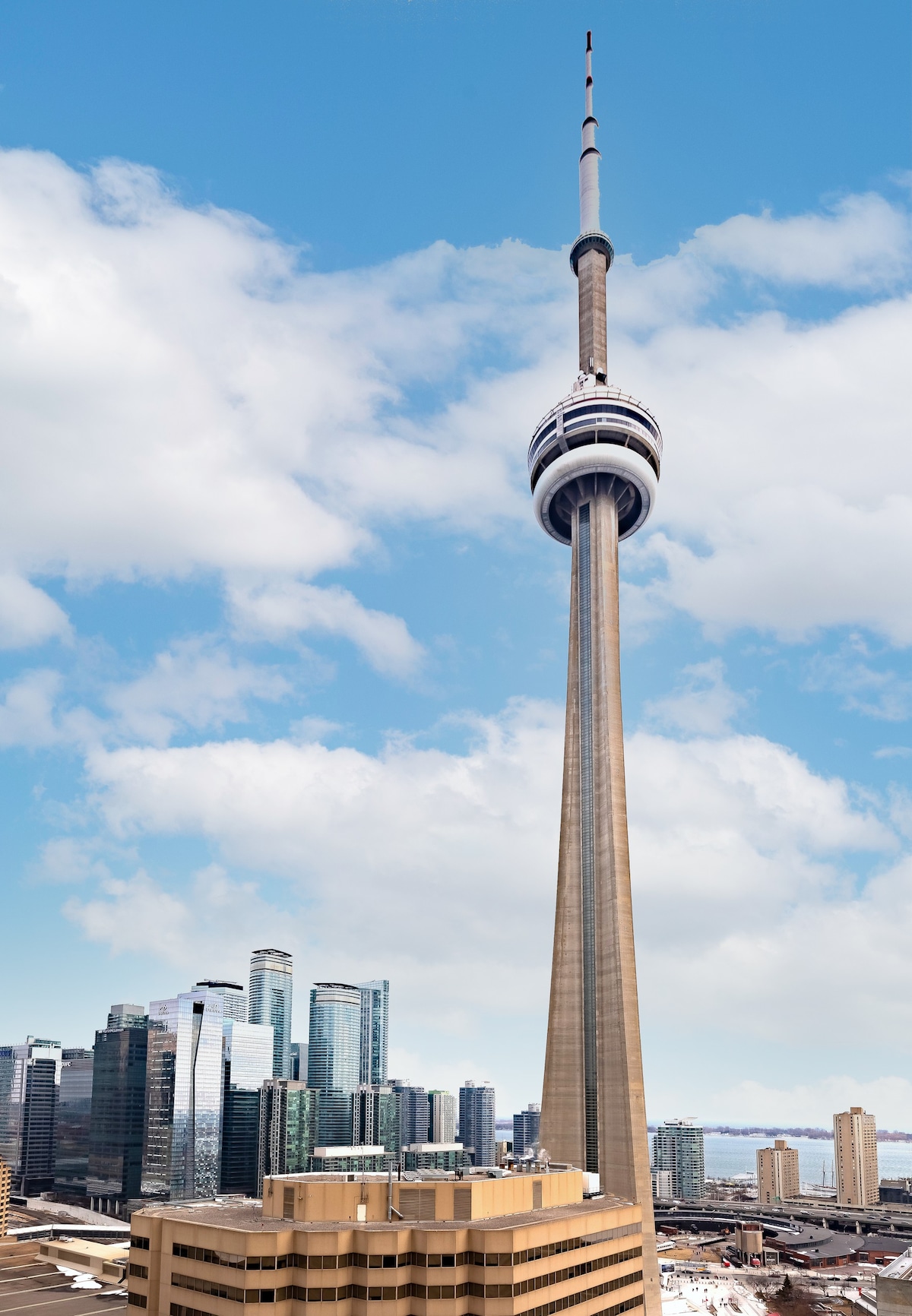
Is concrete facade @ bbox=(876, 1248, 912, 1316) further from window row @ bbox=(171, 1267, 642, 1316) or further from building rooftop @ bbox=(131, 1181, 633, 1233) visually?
window row @ bbox=(171, 1267, 642, 1316)

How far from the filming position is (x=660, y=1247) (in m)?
163

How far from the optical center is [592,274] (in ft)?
419

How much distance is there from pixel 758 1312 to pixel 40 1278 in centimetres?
7231

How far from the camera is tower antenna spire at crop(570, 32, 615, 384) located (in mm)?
127062

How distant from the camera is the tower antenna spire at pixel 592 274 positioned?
127062 millimetres

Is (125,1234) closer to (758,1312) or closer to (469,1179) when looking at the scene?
(758,1312)

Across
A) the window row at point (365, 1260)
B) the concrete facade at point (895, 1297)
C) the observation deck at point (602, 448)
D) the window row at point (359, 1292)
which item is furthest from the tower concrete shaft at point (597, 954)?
the window row at point (359, 1292)

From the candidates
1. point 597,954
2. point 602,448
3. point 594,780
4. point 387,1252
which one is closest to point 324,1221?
point 387,1252

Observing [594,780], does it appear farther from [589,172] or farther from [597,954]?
[589,172]

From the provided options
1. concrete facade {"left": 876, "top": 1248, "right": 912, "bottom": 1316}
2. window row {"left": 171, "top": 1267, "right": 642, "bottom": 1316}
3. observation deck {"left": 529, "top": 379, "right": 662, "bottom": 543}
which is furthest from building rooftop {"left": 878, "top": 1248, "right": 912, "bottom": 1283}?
observation deck {"left": 529, "top": 379, "right": 662, "bottom": 543}

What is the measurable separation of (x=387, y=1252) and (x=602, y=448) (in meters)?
→ 92.6

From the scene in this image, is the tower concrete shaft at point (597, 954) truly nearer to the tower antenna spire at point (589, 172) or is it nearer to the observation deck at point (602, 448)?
the observation deck at point (602, 448)

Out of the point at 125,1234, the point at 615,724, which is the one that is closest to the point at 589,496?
the point at 615,724

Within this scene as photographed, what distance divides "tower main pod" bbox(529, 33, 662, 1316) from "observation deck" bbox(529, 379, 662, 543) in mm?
148
